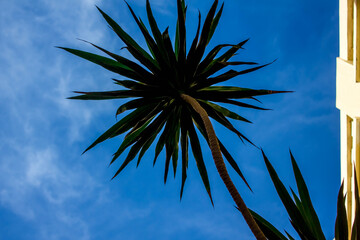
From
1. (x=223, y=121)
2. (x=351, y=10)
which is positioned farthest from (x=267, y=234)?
(x=351, y=10)

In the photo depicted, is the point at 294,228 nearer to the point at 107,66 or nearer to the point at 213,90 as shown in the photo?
the point at 213,90

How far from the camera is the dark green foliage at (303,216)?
2.29m

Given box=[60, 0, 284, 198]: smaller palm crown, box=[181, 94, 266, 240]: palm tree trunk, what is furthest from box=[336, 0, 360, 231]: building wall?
box=[181, 94, 266, 240]: palm tree trunk

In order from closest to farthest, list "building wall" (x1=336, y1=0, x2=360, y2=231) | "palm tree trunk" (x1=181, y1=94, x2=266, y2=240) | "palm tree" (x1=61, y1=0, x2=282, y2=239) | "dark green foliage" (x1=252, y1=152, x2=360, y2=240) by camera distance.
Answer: "palm tree trunk" (x1=181, y1=94, x2=266, y2=240), "dark green foliage" (x1=252, y1=152, x2=360, y2=240), "palm tree" (x1=61, y1=0, x2=282, y2=239), "building wall" (x1=336, y1=0, x2=360, y2=231)

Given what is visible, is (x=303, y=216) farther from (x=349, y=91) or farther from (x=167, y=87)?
(x=349, y=91)

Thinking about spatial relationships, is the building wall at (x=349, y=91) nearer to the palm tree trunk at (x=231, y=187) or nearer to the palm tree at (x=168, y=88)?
the palm tree at (x=168, y=88)

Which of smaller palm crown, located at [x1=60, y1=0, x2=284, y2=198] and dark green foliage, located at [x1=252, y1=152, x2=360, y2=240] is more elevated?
smaller palm crown, located at [x1=60, y1=0, x2=284, y2=198]

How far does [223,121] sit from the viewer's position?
365 centimetres

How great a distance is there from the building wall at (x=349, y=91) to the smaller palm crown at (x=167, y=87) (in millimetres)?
2070

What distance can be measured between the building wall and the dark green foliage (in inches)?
101

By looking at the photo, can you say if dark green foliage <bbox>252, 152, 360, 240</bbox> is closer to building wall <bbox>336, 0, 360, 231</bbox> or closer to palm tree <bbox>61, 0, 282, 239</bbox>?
palm tree <bbox>61, 0, 282, 239</bbox>

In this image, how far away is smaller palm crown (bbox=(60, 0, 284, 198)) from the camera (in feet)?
11.3

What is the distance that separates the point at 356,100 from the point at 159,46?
3203 mm

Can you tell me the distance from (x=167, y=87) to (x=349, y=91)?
333 centimetres
